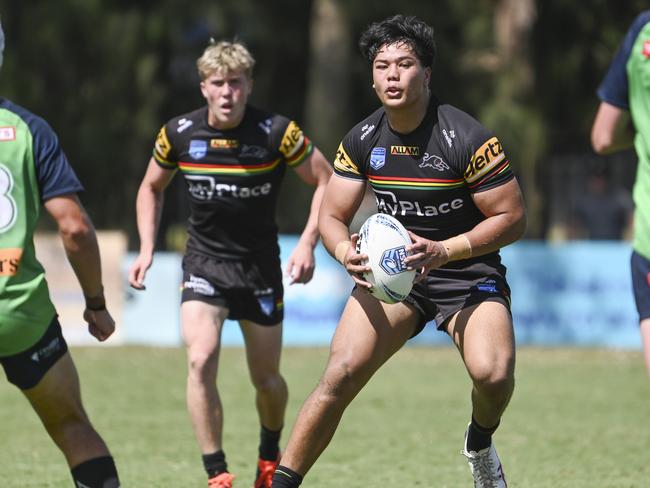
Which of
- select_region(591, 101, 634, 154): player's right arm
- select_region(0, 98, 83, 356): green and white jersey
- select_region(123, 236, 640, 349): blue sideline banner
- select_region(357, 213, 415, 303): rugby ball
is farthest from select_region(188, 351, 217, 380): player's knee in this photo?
select_region(123, 236, 640, 349): blue sideline banner

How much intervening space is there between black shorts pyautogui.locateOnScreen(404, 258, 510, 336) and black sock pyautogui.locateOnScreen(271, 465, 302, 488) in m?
0.96

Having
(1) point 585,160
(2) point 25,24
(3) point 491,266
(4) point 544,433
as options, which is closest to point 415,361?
(4) point 544,433

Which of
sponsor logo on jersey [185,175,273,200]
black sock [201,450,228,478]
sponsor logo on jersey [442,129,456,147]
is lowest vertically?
black sock [201,450,228,478]

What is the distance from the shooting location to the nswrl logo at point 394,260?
18.0ft

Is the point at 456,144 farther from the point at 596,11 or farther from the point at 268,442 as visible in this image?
the point at 596,11

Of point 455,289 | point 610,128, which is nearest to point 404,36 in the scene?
Answer: point 610,128

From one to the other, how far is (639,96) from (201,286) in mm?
3025

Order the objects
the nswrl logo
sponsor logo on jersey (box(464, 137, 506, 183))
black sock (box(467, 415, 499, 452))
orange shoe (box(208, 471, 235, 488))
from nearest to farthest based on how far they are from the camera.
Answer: the nswrl logo < sponsor logo on jersey (box(464, 137, 506, 183)) < black sock (box(467, 415, 499, 452)) < orange shoe (box(208, 471, 235, 488))

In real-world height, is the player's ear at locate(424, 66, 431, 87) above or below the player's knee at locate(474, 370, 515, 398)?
above

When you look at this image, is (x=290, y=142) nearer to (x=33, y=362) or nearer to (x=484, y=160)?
(x=484, y=160)

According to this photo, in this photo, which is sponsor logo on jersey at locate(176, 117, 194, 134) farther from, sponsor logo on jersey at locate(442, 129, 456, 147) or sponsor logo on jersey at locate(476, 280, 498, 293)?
sponsor logo on jersey at locate(476, 280, 498, 293)

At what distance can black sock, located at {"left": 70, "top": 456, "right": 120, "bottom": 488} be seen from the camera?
15.8ft

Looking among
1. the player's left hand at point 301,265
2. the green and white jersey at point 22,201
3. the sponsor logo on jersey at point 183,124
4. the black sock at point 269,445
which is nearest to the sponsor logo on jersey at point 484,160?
the player's left hand at point 301,265

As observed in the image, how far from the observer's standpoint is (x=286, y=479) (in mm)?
5750
